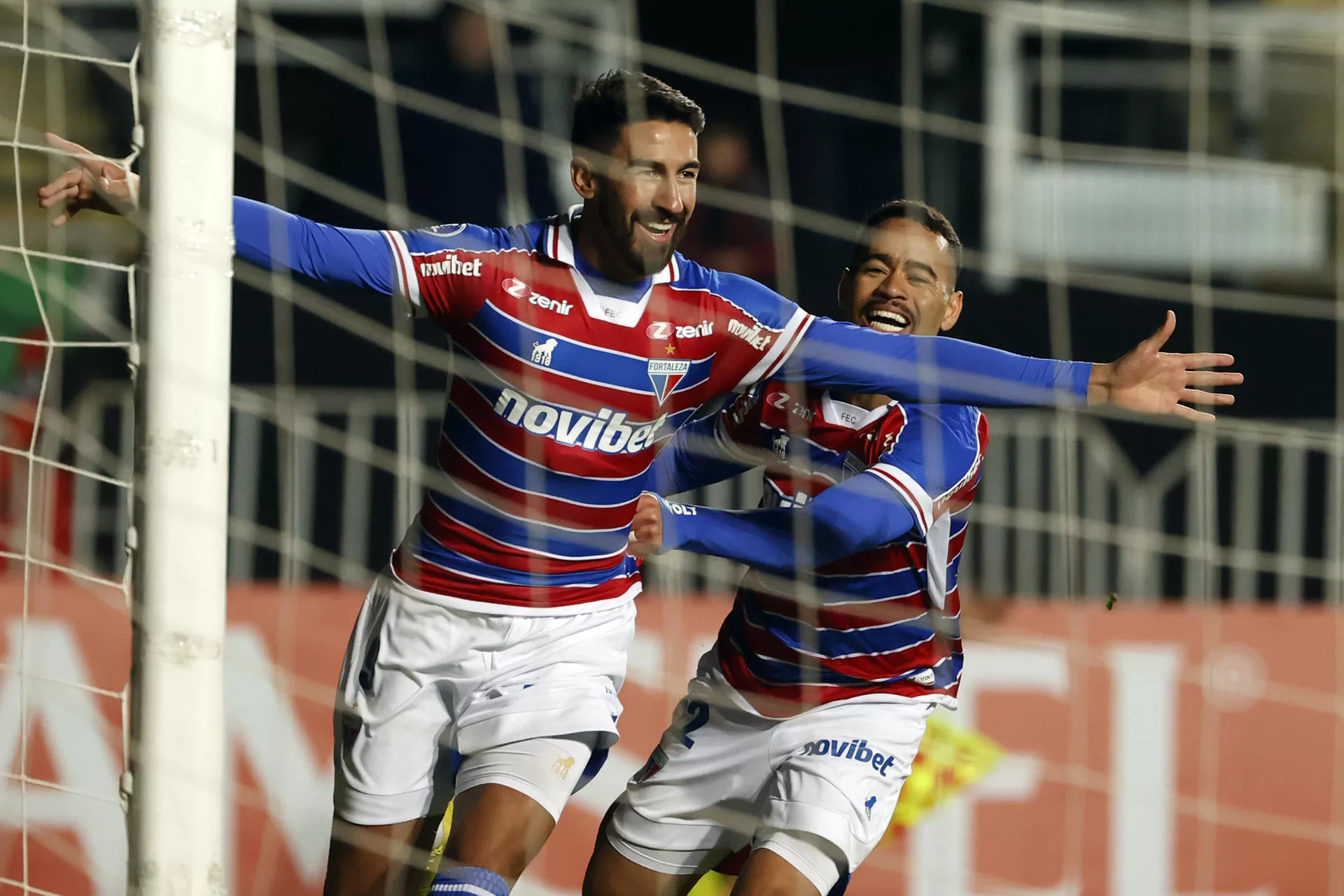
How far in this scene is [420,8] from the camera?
8953mm

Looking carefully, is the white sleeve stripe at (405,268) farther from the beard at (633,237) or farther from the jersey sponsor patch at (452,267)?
the beard at (633,237)

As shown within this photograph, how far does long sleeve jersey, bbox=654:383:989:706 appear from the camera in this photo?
3.46 meters

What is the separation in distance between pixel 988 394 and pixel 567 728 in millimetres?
1006

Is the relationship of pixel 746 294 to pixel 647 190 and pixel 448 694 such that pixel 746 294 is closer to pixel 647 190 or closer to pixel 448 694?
pixel 647 190

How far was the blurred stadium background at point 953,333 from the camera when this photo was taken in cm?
573

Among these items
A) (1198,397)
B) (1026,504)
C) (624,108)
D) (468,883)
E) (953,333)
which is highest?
(953,333)

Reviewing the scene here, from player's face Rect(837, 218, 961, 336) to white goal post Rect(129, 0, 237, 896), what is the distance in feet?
4.79

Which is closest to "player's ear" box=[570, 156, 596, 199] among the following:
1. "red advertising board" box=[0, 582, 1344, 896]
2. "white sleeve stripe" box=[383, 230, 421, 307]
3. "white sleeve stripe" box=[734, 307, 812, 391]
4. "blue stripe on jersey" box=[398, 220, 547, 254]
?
"blue stripe on jersey" box=[398, 220, 547, 254]

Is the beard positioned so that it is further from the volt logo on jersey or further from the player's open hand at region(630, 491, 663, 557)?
the player's open hand at region(630, 491, 663, 557)

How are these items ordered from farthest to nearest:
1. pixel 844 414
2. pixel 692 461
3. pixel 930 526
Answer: pixel 692 461 < pixel 844 414 < pixel 930 526

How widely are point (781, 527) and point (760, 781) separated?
1.86 ft

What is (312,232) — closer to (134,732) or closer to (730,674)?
(134,732)

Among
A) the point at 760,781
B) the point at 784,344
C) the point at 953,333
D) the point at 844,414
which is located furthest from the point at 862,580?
the point at 953,333

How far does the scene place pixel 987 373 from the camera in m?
3.21
